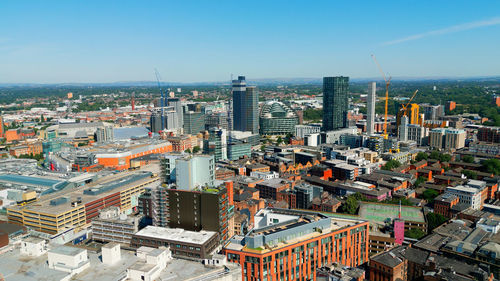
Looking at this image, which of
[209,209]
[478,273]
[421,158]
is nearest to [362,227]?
[478,273]

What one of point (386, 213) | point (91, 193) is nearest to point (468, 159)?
point (386, 213)

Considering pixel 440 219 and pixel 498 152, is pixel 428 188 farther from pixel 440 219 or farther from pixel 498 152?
pixel 498 152

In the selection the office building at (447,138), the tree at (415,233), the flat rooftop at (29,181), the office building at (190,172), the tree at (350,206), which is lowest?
the tree at (415,233)

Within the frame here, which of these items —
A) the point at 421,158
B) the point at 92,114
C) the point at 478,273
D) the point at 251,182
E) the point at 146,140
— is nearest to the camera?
the point at 478,273

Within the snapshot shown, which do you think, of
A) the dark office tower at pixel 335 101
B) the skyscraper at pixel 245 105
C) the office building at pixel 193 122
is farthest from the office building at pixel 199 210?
the office building at pixel 193 122

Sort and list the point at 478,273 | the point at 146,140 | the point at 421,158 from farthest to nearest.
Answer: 1. the point at 146,140
2. the point at 421,158
3. the point at 478,273

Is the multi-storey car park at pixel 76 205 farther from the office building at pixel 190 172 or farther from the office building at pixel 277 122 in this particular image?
the office building at pixel 277 122

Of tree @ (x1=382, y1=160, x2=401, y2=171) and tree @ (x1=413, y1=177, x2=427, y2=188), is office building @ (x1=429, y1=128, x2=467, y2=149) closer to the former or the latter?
tree @ (x1=382, y1=160, x2=401, y2=171)

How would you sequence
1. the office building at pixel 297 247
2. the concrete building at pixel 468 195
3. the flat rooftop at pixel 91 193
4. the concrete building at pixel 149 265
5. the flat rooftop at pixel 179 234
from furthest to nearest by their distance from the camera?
the concrete building at pixel 468 195 < the flat rooftop at pixel 91 193 < the flat rooftop at pixel 179 234 < the office building at pixel 297 247 < the concrete building at pixel 149 265
